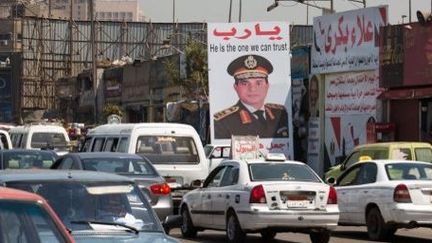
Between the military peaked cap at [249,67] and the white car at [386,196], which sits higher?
the military peaked cap at [249,67]

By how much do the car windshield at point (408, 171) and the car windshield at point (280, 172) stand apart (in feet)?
6.57

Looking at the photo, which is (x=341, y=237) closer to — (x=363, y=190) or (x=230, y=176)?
(x=363, y=190)

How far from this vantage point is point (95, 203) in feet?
30.2

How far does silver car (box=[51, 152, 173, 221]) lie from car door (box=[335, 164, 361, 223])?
455 centimetres

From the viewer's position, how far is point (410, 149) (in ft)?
80.8

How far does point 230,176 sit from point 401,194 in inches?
120

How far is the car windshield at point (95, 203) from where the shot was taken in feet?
29.6

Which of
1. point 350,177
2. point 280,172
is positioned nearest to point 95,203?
point 280,172

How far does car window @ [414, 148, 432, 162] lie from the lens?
24.6 m

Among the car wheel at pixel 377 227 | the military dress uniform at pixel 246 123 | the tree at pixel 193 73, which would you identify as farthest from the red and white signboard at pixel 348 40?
the car wheel at pixel 377 227

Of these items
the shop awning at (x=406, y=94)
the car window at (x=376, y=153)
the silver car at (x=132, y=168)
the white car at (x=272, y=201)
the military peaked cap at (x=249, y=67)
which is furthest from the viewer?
the military peaked cap at (x=249, y=67)

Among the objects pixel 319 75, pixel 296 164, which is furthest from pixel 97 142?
pixel 319 75

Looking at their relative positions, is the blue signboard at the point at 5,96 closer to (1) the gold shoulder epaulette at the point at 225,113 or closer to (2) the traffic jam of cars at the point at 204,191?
(1) the gold shoulder epaulette at the point at 225,113

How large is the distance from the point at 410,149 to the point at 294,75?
16534 mm
